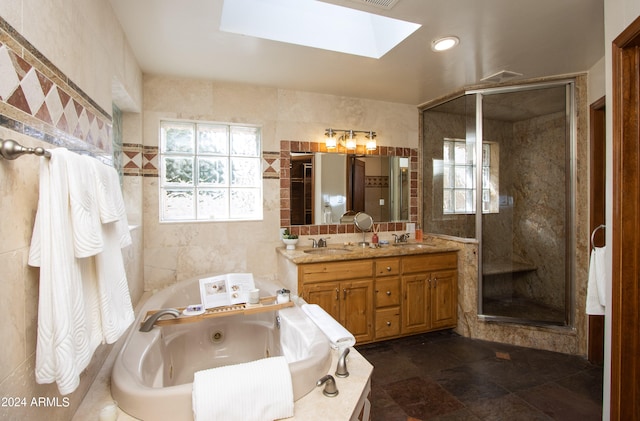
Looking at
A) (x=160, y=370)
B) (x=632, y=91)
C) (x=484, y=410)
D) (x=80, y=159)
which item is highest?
(x=632, y=91)

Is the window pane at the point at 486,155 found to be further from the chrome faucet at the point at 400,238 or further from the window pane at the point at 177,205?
the window pane at the point at 177,205

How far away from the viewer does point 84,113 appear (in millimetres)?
1307

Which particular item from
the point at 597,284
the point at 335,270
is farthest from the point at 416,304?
the point at 597,284

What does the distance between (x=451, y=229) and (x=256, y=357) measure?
240 cm

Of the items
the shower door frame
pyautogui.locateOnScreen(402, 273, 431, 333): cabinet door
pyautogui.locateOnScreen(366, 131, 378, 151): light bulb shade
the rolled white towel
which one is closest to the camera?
the rolled white towel

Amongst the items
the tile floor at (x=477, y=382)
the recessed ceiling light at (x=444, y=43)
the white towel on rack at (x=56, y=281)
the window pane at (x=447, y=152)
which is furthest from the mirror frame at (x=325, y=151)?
the white towel on rack at (x=56, y=281)

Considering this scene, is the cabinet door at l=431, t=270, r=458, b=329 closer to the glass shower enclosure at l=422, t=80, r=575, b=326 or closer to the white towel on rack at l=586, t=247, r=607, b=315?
the glass shower enclosure at l=422, t=80, r=575, b=326

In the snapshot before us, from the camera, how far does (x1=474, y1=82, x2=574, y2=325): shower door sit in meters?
2.79

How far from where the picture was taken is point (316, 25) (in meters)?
2.16

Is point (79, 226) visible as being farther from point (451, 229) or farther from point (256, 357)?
point (451, 229)

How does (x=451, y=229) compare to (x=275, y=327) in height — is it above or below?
above

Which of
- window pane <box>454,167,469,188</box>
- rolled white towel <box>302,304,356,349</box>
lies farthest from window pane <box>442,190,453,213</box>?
rolled white towel <box>302,304,356,349</box>

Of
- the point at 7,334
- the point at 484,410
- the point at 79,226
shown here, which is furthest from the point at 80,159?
the point at 484,410

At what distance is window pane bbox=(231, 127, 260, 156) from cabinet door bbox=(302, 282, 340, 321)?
144 cm
